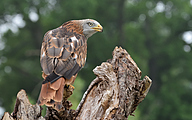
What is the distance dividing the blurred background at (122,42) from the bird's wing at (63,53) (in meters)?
10.2

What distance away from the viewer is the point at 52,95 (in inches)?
140

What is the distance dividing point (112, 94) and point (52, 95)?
0.74 m

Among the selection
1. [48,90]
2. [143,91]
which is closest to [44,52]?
[48,90]

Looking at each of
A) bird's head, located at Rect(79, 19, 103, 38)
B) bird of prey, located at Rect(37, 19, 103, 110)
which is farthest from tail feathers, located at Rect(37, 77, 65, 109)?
bird's head, located at Rect(79, 19, 103, 38)

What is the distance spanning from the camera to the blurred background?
16062 mm

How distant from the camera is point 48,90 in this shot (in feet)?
11.8

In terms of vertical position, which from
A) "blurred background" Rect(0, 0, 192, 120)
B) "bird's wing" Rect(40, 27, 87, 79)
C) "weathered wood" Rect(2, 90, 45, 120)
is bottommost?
"weathered wood" Rect(2, 90, 45, 120)

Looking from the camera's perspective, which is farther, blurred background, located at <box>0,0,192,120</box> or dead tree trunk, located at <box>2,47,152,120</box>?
blurred background, located at <box>0,0,192,120</box>

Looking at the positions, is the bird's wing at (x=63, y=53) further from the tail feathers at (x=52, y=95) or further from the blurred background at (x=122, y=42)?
the blurred background at (x=122, y=42)

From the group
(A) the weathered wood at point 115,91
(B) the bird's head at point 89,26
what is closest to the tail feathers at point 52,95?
(A) the weathered wood at point 115,91

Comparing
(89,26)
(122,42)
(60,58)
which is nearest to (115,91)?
(60,58)

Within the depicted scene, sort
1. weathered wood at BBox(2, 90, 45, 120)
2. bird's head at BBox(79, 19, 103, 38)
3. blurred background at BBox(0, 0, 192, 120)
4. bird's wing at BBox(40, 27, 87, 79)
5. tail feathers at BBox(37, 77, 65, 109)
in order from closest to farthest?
tail feathers at BBox(37, 77, 65, 109) → weathered wood at BBox(2, 90, 45, 120) → bird's wing at BBox(40, 27, 87, 79) → bird's head at BBox(79, 19, 103, 38) → blurred background at BBox(0, 0, 192, 120)

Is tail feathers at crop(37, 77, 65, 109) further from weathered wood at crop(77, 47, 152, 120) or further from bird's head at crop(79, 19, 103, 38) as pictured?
bird's head at crop(79, 19, 103, 38)

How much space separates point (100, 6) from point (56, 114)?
1427cm
